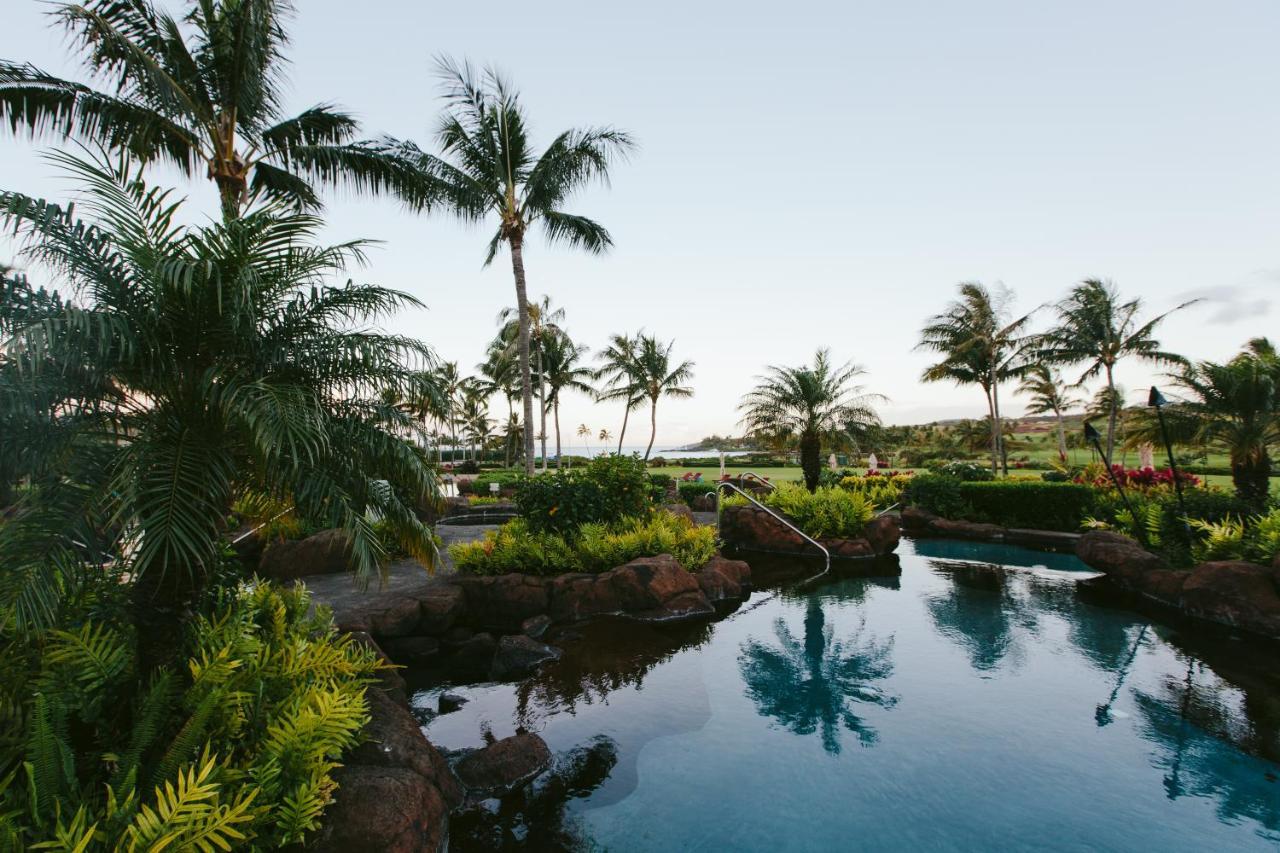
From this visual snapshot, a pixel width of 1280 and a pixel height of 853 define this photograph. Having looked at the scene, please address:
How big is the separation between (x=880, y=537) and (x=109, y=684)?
14742mm

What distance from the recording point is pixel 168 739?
3.78 m

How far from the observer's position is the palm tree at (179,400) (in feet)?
12.3

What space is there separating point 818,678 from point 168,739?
21.5 feet

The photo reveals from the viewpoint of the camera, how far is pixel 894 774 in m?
5.07

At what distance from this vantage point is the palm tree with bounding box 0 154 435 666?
3.75 meters

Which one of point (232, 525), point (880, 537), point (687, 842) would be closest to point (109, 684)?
point (232, 525)

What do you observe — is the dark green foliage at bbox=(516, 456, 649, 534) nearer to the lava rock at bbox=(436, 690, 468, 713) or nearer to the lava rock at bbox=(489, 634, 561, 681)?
the lava rock at bbox=(489, 634, 561, 681)

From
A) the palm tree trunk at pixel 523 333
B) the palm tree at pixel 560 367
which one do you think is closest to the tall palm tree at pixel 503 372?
the palm tree at pixel 560 367

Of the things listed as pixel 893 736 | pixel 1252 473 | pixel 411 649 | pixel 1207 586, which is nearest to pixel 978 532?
pixel 1252 473

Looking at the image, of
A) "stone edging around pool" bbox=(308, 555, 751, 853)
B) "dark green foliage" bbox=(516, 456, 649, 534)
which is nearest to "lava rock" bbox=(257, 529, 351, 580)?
"stone edging around pool" bbox=(308, 555, 751, 853)

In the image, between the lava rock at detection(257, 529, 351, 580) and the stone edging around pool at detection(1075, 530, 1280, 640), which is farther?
the lava rock at detection(257, 529, 351, 580)

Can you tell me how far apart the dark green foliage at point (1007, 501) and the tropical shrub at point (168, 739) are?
17.3 meters

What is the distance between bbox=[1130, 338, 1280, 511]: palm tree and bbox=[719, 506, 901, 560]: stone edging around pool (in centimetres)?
706

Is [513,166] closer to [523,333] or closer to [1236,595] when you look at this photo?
[523,333]
